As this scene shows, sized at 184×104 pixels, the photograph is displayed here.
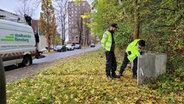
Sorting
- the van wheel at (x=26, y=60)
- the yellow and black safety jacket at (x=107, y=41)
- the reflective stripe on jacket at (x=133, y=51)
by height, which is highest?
the yellow and black safety jacket at (x=107, y=41)

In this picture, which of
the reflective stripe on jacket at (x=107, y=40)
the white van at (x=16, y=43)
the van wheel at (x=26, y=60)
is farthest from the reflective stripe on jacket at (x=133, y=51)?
the van wheel at (x=26, y=60)

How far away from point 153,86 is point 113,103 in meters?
1.96

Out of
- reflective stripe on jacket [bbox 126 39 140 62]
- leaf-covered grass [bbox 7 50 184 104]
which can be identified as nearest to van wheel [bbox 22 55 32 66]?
leaf-covered grass [bbox 7 50 184 104]

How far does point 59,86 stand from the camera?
616 centimetres

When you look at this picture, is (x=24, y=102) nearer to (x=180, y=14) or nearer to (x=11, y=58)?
(x=180, y=14)

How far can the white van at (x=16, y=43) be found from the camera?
11648mm

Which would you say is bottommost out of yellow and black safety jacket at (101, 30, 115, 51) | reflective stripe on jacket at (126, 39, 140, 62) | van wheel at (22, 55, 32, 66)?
van wheel at (22, 55, 32, 66)

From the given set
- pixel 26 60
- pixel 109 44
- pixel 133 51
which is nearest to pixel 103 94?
pixel 109 44

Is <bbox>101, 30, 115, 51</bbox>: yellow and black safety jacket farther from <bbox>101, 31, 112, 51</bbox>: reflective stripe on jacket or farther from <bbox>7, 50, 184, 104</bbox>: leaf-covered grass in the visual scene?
<bbox>7, 50, 184, 104</bbox>: leaf-covered grass

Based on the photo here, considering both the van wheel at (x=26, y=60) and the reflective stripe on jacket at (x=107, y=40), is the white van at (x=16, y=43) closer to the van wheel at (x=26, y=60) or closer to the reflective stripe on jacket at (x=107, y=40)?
the van wheel at (x=26, y=60)

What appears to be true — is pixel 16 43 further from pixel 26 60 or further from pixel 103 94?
pixel 103 94

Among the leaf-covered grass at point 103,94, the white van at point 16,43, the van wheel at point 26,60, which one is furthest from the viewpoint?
the van wheel at point 26,60

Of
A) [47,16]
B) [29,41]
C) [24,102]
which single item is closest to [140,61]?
[24,102]

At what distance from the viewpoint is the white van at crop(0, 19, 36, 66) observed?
38.2ft
